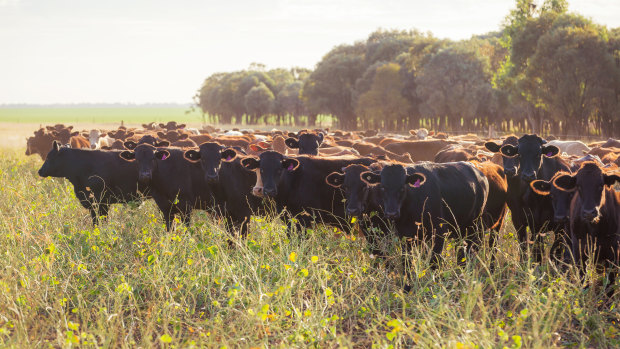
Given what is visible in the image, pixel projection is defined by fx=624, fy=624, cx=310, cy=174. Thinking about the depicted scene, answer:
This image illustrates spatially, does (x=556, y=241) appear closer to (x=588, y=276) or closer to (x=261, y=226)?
(x=588, y=276)

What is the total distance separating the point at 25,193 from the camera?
12.3 meters

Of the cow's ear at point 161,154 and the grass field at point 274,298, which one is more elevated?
the cow's ear at point 161,154

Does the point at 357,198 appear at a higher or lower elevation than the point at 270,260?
higher

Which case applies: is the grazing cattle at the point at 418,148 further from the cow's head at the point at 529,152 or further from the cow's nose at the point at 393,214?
the cow's nose at the point at 393,214

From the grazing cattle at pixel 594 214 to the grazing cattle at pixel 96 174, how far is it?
7275mm

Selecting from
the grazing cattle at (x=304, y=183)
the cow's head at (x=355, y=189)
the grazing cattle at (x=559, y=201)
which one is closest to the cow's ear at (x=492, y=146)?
the grazing cattle at (x=304, y=183)

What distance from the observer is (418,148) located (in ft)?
57.0

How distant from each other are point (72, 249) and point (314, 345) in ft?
12.1

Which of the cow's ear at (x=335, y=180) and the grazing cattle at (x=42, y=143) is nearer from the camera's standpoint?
the cow's ear at (x=335, y=180)

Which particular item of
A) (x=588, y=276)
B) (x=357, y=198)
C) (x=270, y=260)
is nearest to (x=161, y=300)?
(x=270, y=260)

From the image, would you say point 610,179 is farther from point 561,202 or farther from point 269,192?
point 269,192

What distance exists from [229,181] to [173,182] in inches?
43.3

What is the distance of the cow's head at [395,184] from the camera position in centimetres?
706

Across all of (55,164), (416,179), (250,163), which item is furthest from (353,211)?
(55,164)
